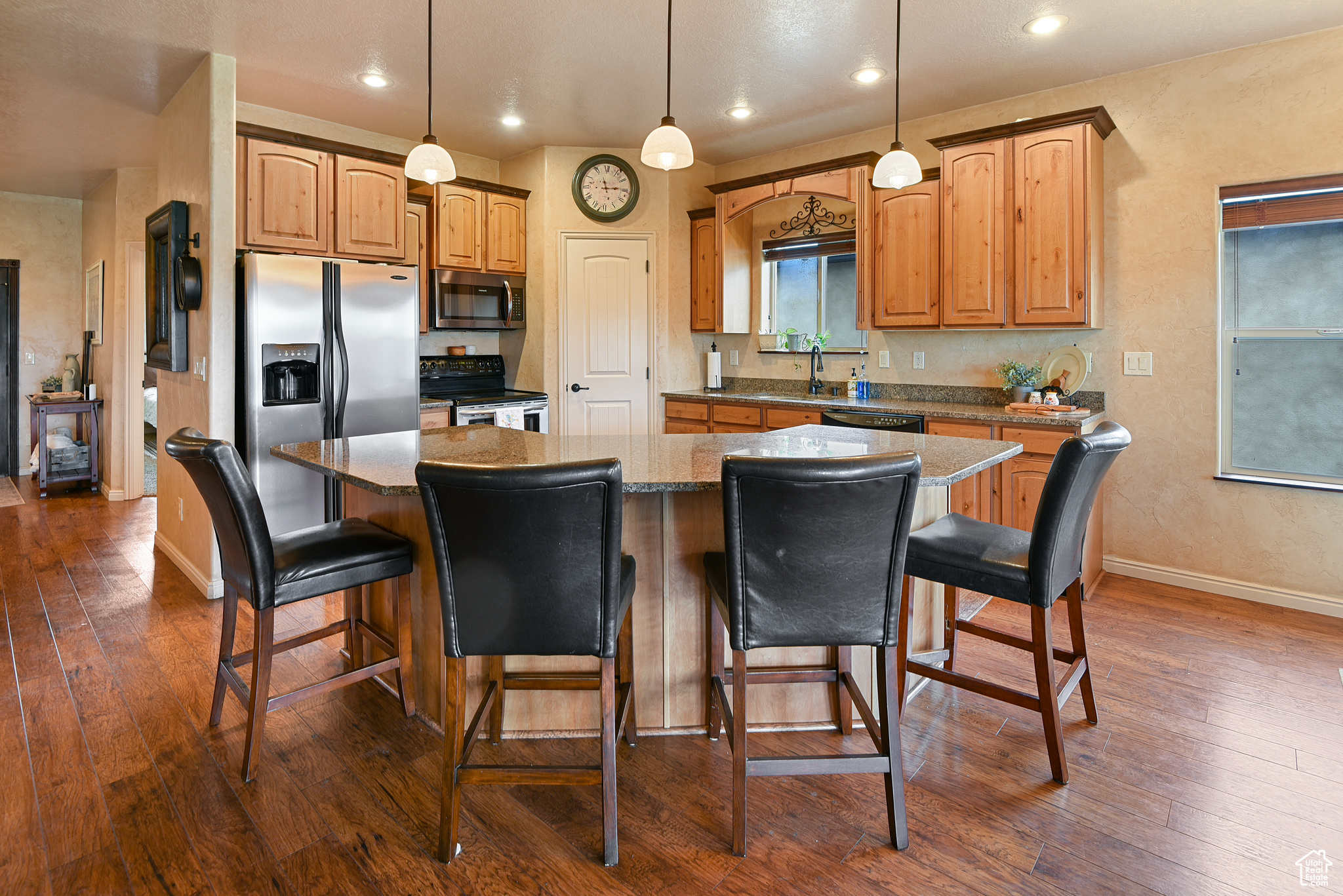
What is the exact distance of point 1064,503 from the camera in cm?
198

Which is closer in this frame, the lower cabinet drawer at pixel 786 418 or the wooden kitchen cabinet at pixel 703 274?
the lower cabinet drawer at pixel 786 418

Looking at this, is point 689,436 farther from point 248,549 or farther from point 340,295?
point 340,295

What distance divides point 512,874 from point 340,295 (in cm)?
309

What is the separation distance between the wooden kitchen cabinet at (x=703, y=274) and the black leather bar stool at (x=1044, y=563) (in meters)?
3.45

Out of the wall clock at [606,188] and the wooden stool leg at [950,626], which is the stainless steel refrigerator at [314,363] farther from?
the wooden stool leg at [950,626]

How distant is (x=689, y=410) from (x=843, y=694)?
3.24m

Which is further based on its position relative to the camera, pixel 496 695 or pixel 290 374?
pixel 290 374

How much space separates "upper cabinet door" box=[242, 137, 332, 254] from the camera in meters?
3.93

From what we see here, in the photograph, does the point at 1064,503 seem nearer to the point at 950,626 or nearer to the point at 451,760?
the point at 950,626

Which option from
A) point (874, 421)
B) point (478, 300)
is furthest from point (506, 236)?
point (874, 421)

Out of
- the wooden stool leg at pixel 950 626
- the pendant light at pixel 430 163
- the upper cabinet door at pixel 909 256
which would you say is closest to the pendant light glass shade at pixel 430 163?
the pendant light at pixel 430 163

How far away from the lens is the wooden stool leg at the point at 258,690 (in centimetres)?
205

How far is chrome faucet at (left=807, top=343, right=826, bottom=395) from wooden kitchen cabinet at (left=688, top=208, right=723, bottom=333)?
0.72 meters

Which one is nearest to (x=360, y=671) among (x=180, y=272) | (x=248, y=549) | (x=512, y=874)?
(x=248, y=549)
